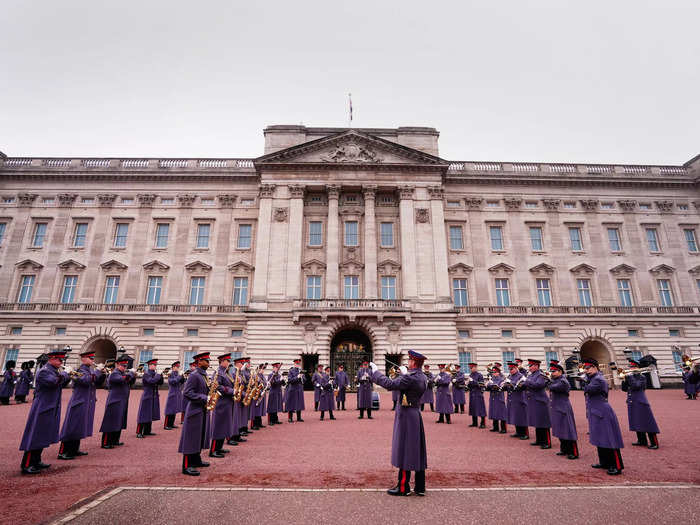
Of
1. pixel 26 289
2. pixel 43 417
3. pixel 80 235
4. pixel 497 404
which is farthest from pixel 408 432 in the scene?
pixel 26 289

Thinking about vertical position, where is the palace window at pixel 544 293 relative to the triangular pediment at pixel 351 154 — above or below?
below

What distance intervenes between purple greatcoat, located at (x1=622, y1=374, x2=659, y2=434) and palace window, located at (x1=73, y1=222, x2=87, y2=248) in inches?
1610

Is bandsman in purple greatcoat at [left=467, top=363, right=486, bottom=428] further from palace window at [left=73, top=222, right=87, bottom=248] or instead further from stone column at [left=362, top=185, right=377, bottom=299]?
palace window at [left=73, top=222, right=87, bottom=248]

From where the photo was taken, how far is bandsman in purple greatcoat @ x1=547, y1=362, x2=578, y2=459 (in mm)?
9203

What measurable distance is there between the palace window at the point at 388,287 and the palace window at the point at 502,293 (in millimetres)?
9551

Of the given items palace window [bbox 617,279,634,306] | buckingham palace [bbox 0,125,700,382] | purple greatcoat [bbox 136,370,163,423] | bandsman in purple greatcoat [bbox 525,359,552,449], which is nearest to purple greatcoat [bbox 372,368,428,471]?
bandsman in purple greatcoat [bbox 525,359,552,449]

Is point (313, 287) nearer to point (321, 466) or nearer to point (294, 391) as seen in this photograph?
point (294, 391)

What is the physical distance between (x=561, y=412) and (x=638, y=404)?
2506 millimetres

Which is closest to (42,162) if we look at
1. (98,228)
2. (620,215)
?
(98,228)

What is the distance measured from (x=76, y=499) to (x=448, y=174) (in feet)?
121

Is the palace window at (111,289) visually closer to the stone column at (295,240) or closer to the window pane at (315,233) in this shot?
the stone column at (295,240)

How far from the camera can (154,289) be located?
35094 millimetres

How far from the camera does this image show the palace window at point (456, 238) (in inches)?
1441

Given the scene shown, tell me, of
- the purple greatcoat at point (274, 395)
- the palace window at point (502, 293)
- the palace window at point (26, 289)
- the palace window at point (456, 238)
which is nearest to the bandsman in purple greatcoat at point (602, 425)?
Result: the purple greatcoat at point (274, 395)
